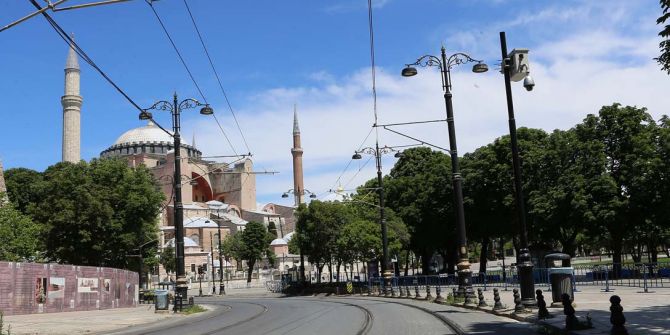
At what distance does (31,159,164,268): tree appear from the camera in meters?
40.0

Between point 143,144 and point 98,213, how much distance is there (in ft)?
306

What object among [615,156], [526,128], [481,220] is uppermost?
[526,128]

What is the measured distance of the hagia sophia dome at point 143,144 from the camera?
5044 inches

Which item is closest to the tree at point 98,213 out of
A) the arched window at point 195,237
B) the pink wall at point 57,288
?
the pink wall at point 57,288

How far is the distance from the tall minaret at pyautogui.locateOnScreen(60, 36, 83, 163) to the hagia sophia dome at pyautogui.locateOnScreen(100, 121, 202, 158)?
40877 mm

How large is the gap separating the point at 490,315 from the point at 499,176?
25.8 meters

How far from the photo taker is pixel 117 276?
103 ft

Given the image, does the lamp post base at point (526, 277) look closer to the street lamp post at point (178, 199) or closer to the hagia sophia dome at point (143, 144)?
the street lamp post at point (178, 199)

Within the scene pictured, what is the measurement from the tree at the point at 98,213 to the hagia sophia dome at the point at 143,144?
83.9 m

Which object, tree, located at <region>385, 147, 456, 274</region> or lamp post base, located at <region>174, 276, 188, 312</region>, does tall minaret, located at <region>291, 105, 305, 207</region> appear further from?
lamp post base, located at <region>174, 276, 188, 312</region>

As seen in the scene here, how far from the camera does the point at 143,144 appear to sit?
129000 millimetres

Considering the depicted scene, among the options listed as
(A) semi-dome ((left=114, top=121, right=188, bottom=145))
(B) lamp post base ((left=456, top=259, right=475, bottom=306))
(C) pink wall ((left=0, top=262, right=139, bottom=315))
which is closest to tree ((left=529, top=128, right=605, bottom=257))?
(B) lamp post base ((left=456, top=259, right=475, bottom=306))

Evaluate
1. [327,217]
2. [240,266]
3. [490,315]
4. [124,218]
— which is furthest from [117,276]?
[240,266]

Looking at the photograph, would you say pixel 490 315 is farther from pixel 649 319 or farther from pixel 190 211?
pixel 190 211
